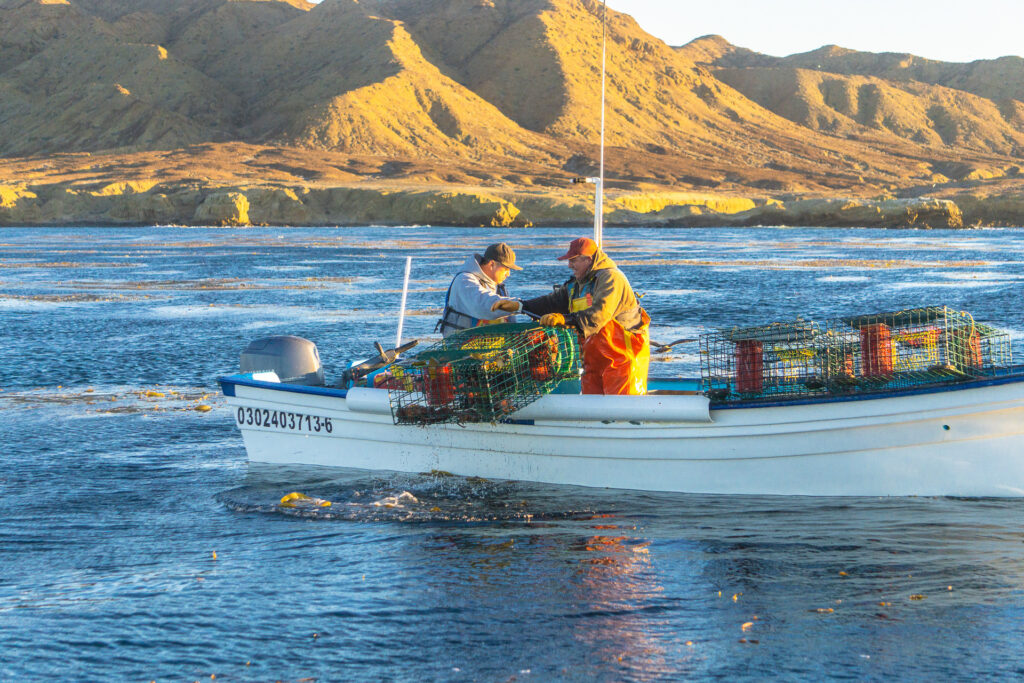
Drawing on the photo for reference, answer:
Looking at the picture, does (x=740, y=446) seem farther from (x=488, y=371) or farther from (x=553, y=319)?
(x=488, y=371)

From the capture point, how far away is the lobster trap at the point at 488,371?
34.4 feet

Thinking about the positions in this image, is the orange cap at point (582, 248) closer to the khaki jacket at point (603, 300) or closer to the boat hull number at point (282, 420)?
the khaki jacket at point (603, 300)

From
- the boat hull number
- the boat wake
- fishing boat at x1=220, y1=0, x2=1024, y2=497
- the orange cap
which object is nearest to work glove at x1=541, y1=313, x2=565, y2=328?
fishing boat at x1=220, y1=0, x2=1024, y2=497

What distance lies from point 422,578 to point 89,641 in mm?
2567

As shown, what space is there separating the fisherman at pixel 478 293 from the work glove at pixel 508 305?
0.96 ft

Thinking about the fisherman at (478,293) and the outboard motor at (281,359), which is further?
the outboard motor at (281,359)

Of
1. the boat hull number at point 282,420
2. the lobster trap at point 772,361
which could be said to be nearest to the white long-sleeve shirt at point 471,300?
the boat hull number at point 282,420

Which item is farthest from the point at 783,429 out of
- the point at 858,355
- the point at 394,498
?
the point at 394,498

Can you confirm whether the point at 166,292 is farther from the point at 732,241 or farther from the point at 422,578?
the point at 732,241

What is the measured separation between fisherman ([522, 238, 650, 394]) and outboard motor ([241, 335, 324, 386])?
3432 mm

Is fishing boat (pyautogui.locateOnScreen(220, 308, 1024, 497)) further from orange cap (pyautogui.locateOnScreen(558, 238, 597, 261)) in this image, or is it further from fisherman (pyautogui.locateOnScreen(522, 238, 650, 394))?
orange cap (pyautogui.locateOnScreen(558, 238, 597, 261))

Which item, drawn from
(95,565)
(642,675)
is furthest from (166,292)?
(642,675)

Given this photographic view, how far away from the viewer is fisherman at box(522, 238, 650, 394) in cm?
1020

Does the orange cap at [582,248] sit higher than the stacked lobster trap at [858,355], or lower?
higher
